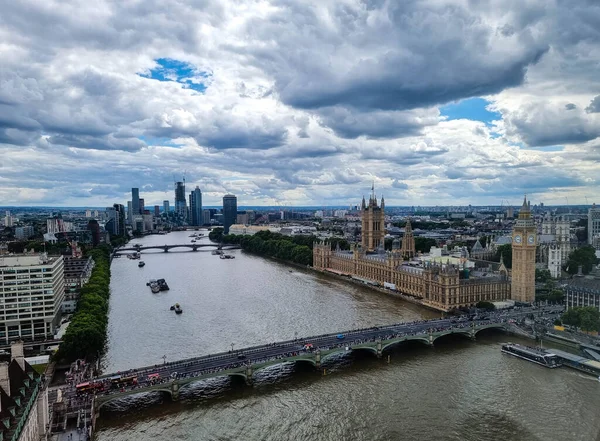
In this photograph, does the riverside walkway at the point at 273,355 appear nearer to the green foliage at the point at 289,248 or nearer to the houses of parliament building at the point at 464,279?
the houses of parliament building at the point at 464,279

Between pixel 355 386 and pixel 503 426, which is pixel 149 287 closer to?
pixel 355 386

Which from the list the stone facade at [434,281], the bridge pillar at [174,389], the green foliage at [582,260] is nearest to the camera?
the bridge pillar at [174,389]

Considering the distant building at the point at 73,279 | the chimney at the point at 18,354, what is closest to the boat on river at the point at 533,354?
the chimney at the point at 18,354

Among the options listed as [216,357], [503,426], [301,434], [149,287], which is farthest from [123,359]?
[149,287]

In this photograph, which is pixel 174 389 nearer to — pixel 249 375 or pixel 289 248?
pixel 249 375

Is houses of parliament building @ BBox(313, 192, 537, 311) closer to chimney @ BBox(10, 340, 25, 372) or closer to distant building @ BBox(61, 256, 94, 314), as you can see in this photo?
distant building @ BBox(61, 256, 94, 314)

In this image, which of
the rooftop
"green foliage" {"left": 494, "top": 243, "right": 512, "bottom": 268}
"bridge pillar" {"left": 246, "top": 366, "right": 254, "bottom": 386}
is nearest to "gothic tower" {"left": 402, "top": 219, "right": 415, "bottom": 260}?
"green foliage" {"left": 494, "top": 243, "right": 512, "bottom": 268}
